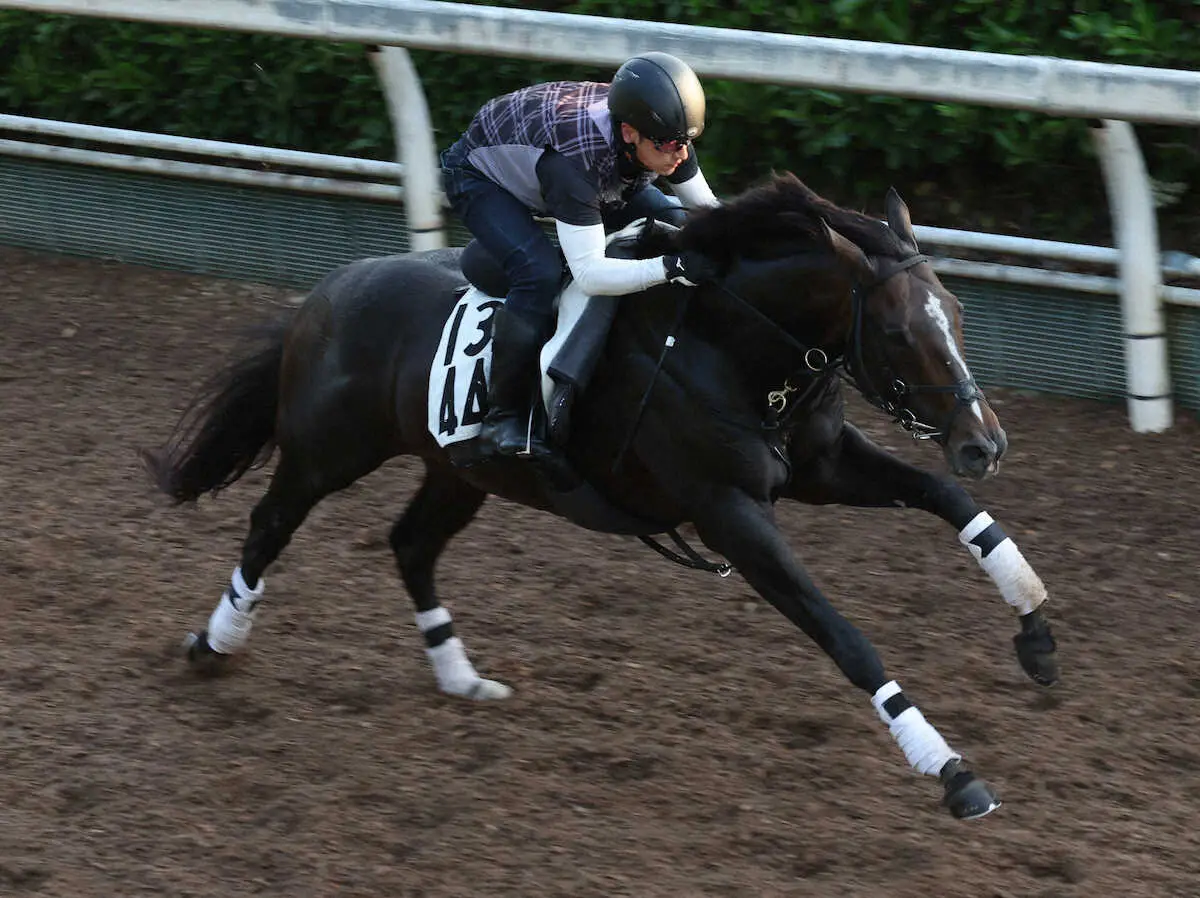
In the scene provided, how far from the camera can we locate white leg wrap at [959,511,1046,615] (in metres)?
4.72

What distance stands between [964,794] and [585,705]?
1.54m

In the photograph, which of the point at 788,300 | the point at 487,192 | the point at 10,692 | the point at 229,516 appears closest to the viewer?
the point at 788,300

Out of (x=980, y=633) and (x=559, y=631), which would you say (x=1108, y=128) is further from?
(x=559, y=631)

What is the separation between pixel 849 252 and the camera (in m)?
4.41

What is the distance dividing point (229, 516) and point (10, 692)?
1.55 meters

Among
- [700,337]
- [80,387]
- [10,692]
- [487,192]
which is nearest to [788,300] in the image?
[700,337]

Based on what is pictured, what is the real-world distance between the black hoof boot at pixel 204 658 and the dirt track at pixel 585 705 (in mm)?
63

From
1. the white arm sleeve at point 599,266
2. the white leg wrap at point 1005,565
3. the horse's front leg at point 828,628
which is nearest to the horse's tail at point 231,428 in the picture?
the white arm sleeve at point 599,266

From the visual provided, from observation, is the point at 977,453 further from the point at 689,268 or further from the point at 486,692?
the point at 486,692

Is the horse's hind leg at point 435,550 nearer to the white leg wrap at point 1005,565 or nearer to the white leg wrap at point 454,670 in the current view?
the white leg wrap at point 454,670

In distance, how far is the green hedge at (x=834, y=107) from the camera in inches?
285

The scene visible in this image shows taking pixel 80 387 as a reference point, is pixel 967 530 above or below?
above

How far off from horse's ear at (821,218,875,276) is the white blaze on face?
0.59 ft

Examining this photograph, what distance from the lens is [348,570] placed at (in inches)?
257
